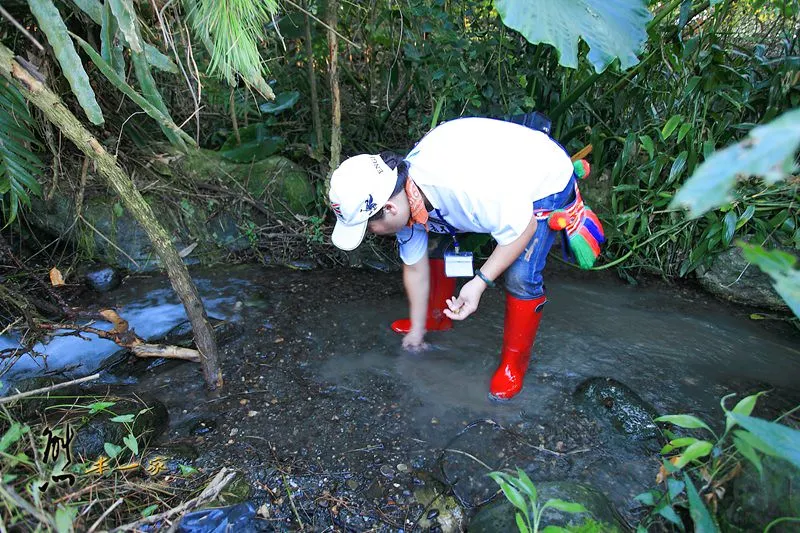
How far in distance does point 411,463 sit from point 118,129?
2727 mm

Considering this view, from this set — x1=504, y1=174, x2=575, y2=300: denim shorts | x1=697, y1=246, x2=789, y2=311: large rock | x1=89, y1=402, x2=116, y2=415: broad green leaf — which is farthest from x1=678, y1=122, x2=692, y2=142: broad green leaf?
x1=89, y1=402, x2=116, y2=415: broad green leaf

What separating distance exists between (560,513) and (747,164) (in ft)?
3.85

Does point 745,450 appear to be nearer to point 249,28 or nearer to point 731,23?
point 249,28

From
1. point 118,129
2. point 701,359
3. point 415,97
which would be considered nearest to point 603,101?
point 415,97

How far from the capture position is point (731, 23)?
2920mm

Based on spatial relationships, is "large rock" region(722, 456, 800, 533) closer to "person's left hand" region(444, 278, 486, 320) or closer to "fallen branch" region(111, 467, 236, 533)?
"person's left hand" region(444, 278, 486, 320)

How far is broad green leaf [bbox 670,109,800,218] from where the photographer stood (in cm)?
57

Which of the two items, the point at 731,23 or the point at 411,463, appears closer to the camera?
the point at 411,463

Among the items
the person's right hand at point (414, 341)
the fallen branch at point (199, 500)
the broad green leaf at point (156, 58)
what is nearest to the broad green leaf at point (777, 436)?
the fallen branch at point (199, 500)

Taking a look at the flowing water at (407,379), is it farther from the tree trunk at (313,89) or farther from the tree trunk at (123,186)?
the tree trunk at (313,89)

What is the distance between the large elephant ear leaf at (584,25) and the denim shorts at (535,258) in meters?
0.47

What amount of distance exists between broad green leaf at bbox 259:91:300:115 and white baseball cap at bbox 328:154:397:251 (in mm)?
1690

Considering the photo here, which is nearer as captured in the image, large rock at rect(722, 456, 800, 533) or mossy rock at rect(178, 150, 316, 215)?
large rock at rect(722, 456, 800, 533)

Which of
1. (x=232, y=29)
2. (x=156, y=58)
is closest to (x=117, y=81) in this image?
(x=156, y=58)
